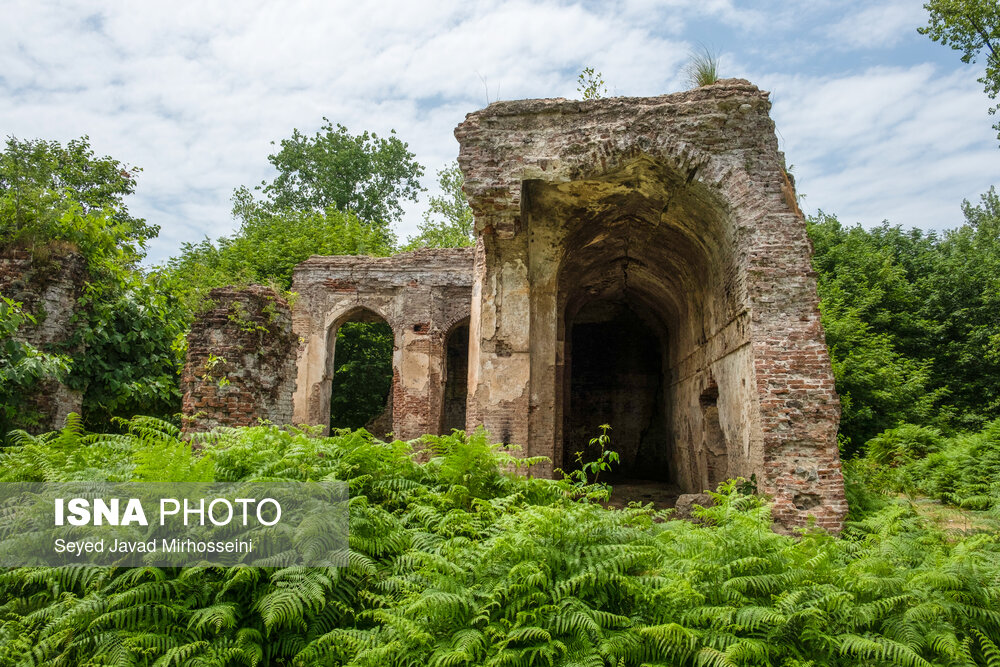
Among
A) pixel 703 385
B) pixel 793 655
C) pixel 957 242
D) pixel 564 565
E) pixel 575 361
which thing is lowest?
pixel 793 655

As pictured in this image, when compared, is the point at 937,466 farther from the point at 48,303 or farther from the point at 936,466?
the point at 48,303

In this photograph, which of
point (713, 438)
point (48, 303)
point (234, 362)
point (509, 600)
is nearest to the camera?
point (509, 600)

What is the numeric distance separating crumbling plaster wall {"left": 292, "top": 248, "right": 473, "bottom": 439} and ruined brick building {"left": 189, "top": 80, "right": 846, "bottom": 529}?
5609 millimetres

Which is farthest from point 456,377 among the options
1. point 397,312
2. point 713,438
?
point 713,438

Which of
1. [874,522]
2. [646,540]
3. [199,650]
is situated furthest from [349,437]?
[874,522]

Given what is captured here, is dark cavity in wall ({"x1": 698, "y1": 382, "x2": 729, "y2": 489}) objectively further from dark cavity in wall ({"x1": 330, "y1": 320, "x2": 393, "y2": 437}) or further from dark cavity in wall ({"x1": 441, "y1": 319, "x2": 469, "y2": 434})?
dark cavity in wall ({"x1": 330, "y1": 320, "x2": 393, "y2": 437})

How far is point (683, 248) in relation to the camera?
11.3 m

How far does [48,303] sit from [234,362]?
3.83 metres

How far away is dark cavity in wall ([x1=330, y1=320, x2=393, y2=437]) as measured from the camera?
2588 centimetres

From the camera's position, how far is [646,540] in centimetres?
521

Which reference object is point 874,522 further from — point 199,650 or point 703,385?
point 199,650

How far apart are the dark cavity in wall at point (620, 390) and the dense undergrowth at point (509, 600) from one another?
42.0ft

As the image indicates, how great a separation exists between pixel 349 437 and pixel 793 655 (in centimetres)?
426

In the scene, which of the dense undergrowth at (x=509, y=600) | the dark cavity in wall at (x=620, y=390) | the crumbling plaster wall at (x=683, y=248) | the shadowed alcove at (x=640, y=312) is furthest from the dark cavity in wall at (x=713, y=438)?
the dark cavity in wall at (x=620, y=390)
